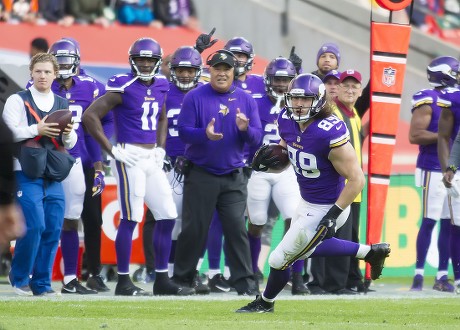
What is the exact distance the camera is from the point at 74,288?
11.2 m

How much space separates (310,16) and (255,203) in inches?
343

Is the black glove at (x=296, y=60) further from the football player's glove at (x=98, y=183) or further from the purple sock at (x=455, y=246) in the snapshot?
the football player's glove at (x=98, y=183)

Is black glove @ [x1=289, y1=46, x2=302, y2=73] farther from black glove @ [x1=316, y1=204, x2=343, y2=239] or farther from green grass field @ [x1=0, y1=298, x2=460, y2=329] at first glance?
black glove @ [x1=316, y1=204, x2=343, y2=239]

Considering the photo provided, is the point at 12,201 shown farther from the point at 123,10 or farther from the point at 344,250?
the point at 123,10

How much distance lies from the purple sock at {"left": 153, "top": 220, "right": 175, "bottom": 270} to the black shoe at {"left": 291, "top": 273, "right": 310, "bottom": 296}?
129 centimetres

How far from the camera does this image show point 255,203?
11.9 metres

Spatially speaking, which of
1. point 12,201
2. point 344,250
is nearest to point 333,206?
point 344,250

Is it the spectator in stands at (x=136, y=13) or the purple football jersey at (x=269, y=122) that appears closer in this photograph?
the purple football jersey at (x=269, y=122)

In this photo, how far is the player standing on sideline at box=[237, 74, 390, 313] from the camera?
9.28 metres

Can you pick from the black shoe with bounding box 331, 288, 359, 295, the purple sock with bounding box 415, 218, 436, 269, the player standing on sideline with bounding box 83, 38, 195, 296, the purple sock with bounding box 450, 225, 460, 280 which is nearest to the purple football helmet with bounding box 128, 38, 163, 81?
the player standing on sideline with bounding box 83, 38, 195, 296

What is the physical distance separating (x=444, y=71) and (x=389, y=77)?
0.67 meters

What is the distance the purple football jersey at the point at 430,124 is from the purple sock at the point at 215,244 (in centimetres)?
219

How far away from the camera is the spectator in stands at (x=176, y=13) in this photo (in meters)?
18.8

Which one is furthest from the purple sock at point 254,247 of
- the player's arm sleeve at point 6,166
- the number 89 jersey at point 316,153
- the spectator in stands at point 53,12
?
the spectator in stands at point 53,12
